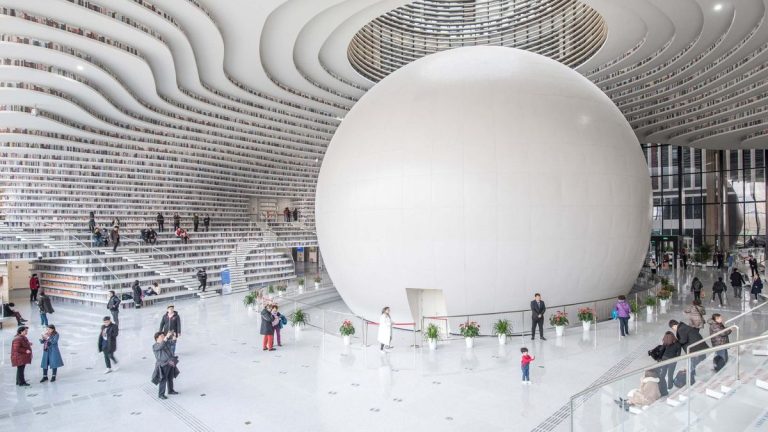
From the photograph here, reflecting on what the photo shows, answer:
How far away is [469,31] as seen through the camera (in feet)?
112

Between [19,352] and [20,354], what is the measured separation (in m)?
0.04

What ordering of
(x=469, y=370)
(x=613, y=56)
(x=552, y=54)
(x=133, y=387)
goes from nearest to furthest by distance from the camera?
1. (x=133, y=387)
2. (x=469, y=370)
3. (x=613, y=56)
4. (x=552, y=54)

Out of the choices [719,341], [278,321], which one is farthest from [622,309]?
[278,321]

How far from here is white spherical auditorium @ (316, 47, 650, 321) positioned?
500 inches

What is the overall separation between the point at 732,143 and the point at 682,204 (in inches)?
254

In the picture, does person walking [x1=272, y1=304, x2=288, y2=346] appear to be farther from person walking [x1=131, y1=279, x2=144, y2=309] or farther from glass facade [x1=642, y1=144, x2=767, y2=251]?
glass facade [x1=642, y1=144, x2=767, y2=251]

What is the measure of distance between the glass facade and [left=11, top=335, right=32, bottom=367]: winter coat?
39.0 m

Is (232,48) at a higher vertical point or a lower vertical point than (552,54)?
lower

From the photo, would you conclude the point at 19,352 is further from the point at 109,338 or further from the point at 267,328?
the point at 267,328

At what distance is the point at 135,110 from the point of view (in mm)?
22781

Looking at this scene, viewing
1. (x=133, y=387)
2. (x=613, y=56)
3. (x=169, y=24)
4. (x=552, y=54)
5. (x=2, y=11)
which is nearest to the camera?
(x=133, y=387)

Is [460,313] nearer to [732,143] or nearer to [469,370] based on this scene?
[469,370]

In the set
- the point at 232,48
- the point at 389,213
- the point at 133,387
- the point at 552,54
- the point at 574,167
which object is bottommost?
the point at 133,387

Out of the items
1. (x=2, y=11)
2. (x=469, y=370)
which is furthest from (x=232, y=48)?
(x=469, y=370)
